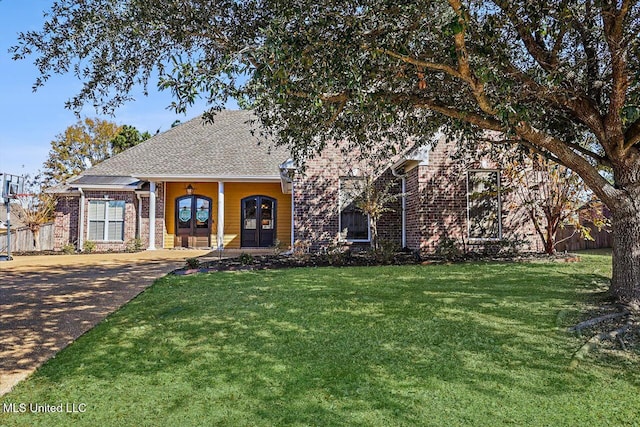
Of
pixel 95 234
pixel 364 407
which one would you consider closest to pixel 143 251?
pixel 95 234

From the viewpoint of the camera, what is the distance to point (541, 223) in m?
11.6

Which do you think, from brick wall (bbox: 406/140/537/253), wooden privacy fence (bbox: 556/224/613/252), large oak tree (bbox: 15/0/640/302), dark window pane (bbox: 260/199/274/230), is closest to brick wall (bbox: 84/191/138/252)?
dark window pane (bbox: 260/199/274/230)

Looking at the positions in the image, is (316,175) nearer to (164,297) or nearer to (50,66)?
(164,297)

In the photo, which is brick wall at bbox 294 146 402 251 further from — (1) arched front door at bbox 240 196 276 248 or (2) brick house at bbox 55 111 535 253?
(1) arched front door at bbox 240 196 276 248

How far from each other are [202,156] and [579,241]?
1513cm

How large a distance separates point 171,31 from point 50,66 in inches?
79.5

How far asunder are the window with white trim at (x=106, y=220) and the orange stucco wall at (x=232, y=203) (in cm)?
Result: 173

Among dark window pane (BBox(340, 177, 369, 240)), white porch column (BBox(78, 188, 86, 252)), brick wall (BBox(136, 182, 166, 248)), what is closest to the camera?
dark window pane (BBox(340, 177, 369, 240))

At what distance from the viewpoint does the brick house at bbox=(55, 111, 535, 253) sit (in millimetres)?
11672

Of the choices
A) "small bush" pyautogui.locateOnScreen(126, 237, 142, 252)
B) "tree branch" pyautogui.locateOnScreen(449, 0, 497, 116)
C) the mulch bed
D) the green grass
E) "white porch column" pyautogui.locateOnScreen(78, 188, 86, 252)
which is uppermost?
"tree branch" pyautogui.locateOnScreen(449, 0, 497, 116)

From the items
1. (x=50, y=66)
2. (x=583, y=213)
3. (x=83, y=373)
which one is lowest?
(x=83, y=373)

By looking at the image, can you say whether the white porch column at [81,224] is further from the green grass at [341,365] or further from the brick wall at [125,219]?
the green grass at [341,365]

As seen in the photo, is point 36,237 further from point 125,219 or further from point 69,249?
point 125,219

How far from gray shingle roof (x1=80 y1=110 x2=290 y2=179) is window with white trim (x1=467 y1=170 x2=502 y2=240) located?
268 inches
